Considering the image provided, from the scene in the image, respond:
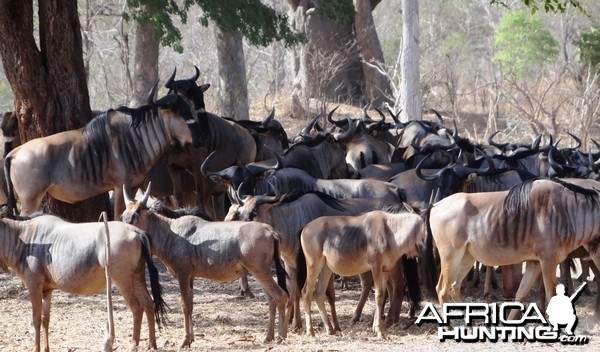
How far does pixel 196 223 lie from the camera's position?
32.7 feet

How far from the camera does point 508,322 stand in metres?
9.18

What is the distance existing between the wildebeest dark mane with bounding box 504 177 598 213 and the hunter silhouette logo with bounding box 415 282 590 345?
2.79ft

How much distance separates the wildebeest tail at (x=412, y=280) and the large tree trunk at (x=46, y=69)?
4.79 metres

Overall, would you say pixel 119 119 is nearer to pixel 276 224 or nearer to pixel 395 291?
pixel 276 224

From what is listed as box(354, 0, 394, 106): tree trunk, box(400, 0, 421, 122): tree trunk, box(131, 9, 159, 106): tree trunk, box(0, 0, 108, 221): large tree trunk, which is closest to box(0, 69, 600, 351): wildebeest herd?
box(0, 0, 108, 221): large tree trunk

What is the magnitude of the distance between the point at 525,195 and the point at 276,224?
2.49 m

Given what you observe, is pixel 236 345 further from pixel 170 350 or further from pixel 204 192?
pixel 204 192

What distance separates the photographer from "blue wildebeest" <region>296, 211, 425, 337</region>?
9930 mm

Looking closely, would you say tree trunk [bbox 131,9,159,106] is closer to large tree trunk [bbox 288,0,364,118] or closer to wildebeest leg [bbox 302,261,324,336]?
large tree trunk [bbox 288,0,364,118]

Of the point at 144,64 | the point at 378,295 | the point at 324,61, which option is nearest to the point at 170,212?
the point at 378,295

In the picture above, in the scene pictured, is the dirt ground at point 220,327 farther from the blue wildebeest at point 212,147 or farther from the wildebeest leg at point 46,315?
the blue wildebeest at point 212,147

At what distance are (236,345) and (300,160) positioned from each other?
495cm

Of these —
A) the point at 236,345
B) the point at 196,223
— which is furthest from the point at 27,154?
the point at 236,345

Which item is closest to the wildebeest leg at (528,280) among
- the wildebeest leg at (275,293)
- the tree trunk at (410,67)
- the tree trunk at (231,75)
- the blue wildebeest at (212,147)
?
the wildebeest leg at (275,293)
